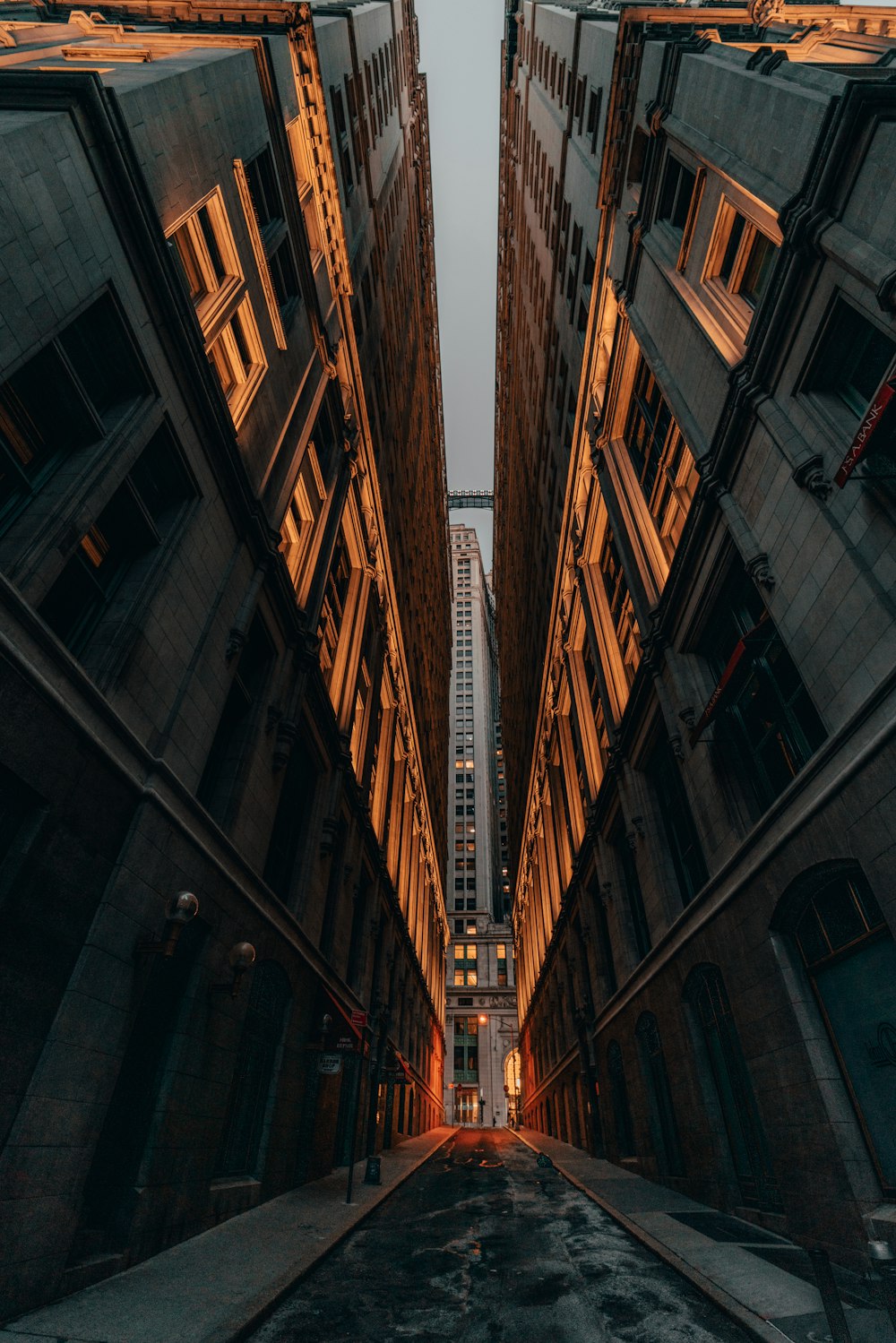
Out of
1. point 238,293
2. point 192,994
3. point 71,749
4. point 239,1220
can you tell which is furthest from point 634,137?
point 239,1220

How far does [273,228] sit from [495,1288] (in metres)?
26.2

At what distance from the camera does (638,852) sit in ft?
67.4

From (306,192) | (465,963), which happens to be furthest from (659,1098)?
(465,963)

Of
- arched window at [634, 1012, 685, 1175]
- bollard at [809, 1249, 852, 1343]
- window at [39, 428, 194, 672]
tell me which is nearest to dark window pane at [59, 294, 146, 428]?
window at [39, 428, 194, 672]

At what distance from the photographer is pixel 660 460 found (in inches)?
846

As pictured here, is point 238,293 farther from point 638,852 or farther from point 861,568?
point 638,852

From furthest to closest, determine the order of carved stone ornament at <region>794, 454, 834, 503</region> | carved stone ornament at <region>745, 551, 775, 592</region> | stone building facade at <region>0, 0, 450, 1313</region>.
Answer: carved stone ornament at <region>745, 551, 775, 592</region> < carved stone ornament at <region>794, 454, 834, 503</region> < stone building facade at <region>0, 0, 450, 1313</region>

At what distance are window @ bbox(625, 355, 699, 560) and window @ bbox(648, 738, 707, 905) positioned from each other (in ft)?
23.4

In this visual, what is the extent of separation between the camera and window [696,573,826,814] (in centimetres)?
1299

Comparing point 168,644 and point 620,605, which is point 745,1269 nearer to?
point 168,644

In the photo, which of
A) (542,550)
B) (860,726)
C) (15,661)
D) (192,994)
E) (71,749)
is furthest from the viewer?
(542,550)

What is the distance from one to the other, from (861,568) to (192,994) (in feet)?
45.9

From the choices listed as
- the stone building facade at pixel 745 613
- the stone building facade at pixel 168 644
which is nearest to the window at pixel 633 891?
the stone building facade at pixel 745 613

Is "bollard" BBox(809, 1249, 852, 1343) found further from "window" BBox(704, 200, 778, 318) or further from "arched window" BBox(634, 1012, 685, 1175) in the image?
"window" BBox(704, 200, 778, 318)
